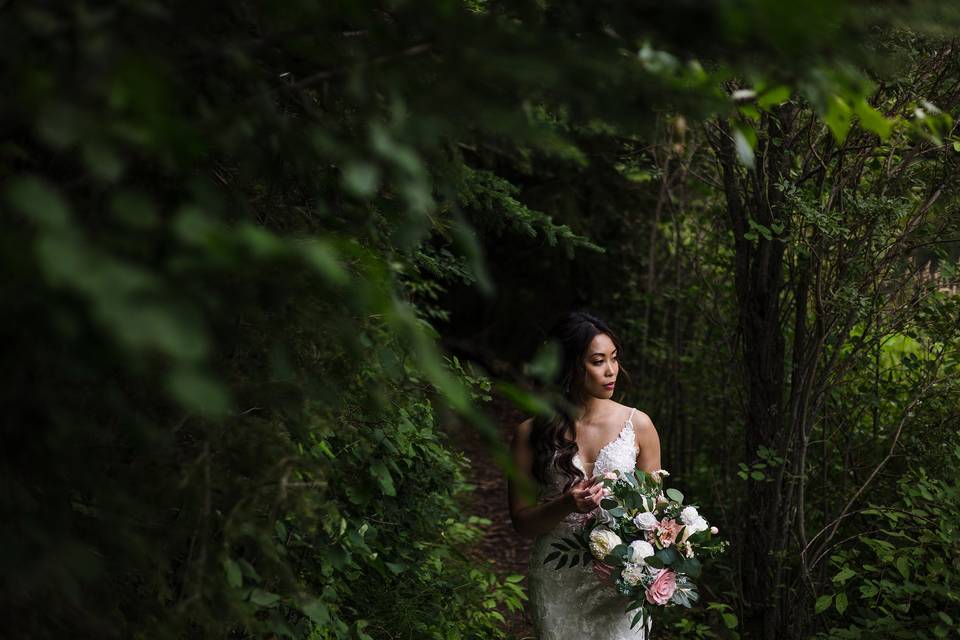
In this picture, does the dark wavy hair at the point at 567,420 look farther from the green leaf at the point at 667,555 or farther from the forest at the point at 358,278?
the green leaf at the point at 667,555

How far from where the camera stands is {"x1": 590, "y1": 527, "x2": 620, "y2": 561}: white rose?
3342 millimetres

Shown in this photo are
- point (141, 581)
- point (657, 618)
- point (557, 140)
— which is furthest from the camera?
point (657, 618)

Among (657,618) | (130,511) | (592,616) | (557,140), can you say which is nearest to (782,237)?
(592,616)


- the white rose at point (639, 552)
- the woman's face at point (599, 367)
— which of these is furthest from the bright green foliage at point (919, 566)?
the woman's face at point (599, 367)

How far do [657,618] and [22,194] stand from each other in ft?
16.5

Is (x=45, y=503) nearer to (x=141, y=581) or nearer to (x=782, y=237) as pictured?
(x=141, y=581)

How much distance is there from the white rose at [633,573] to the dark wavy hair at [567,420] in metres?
0.57

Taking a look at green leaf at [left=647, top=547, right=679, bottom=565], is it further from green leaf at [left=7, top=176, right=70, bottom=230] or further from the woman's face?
green leaf at [left=7, top=176, right=70, bottom=230]

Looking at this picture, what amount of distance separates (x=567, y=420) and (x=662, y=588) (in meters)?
0.87

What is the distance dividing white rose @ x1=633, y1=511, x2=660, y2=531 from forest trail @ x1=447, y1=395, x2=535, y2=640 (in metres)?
1.57

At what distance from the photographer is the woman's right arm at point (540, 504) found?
3348 mm

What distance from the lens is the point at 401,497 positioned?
12.3ft

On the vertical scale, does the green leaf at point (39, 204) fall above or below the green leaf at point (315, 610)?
above

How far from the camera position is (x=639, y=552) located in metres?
3.24
